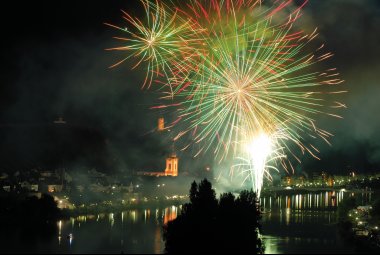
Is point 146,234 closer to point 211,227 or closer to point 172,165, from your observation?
point 211,227

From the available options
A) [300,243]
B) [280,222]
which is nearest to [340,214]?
[280,222]

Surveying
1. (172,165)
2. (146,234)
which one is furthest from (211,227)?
(172,165)

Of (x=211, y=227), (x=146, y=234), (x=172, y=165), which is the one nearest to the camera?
(x=211, y=227)

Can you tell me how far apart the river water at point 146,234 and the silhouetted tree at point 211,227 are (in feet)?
4.45

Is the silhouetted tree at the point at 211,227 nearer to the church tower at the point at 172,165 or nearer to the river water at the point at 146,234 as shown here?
the river water at the point at 146,234

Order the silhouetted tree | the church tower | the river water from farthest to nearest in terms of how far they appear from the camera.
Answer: the church tower
the river water
the silhouetted tree

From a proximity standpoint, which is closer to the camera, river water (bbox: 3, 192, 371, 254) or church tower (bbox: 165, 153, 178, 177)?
river water (bbox: 3, 192, 371, 254)

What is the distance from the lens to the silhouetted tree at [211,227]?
928cm

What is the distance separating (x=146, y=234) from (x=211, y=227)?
446cm

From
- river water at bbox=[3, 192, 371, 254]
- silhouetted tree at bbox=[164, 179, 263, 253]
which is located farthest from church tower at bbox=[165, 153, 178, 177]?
silhouetted tree at bbox=[164, 179, 263, 253]

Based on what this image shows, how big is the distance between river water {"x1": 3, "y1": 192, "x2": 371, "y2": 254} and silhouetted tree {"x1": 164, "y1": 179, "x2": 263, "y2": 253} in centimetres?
136

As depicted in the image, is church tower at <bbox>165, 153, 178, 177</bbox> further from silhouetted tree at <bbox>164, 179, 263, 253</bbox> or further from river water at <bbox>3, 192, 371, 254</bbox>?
silhouetted tree at <bbox>164, 179, 263, 253</bbox>

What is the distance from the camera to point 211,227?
977cm

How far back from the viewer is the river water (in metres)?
11.9
